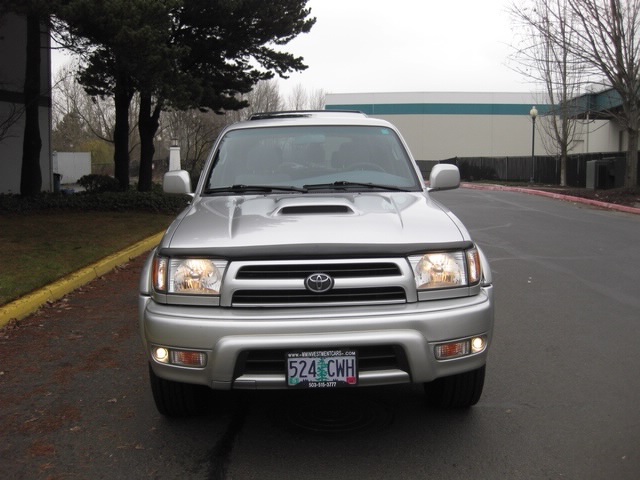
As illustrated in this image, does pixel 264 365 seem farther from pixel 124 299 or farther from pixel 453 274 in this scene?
pixel 124 299

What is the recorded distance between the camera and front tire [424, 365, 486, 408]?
3.73m

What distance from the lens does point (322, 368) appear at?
3160 mm

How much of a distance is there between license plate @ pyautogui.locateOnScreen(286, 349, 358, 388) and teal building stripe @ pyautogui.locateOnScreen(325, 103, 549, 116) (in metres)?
53.2

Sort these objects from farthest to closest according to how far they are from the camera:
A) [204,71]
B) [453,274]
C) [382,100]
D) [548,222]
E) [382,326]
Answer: [382,100] < [204,71] < [548,222] < [453,274] < [382,326]

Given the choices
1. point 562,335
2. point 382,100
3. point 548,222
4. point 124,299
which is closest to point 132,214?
point 124,299

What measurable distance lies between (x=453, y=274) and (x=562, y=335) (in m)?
2.73

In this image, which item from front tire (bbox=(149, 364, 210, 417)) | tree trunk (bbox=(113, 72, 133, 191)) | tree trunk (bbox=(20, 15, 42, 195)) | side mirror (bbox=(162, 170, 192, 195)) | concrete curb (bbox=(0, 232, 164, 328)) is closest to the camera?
front tire (bbox=(149, 364, 210, 417))

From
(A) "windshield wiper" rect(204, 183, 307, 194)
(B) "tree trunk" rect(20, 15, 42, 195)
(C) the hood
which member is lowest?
(C) the hood

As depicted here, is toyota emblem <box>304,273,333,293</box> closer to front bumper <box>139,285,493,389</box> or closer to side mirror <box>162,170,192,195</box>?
front bumper <box>139,285,493,389</box>

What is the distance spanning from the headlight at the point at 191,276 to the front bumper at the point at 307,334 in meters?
0.10

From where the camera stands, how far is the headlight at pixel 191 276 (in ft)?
10.8

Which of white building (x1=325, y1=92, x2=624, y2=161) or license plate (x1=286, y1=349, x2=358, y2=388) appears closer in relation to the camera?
license plate (x1=286, y1=349, x2=358, y2=388)

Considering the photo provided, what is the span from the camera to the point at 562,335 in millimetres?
5602

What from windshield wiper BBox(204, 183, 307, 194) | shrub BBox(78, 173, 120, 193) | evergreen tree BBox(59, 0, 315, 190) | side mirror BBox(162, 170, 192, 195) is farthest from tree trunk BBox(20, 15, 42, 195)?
windshield wiper BBox(204, 183, 307, 194)
